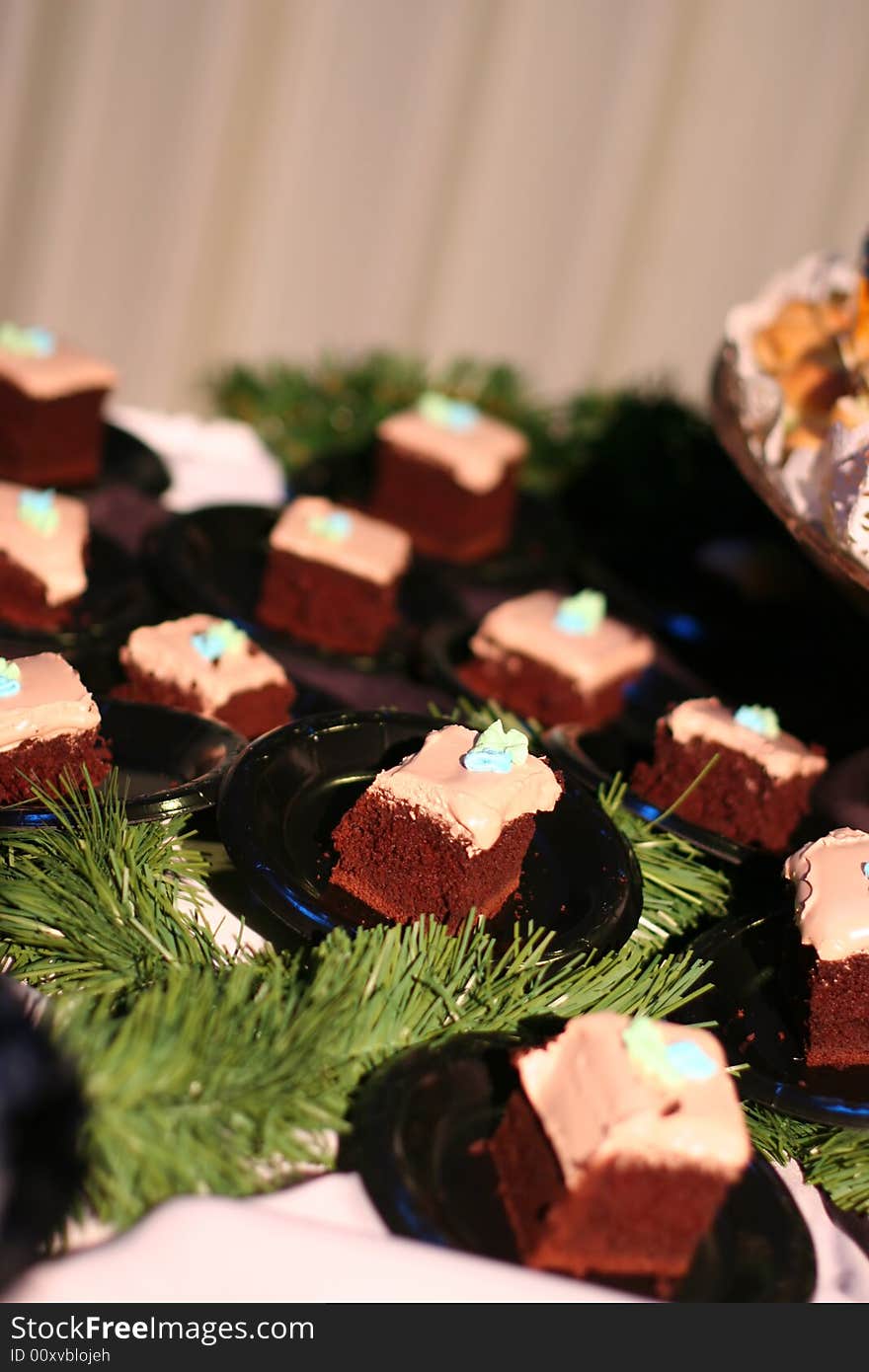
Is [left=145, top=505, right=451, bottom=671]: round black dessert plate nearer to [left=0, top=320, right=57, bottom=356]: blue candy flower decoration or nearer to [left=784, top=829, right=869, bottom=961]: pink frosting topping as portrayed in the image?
[left=0, top=320, right=57, bottom=356]: blue candy flower decoration

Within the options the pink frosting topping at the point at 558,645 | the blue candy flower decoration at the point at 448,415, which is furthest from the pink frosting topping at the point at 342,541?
the blue candy flower decoration at the point at 448,415

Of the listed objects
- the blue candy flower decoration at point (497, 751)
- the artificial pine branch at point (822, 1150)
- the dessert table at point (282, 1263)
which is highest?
the blue candy flower decoration at point (497, 751)

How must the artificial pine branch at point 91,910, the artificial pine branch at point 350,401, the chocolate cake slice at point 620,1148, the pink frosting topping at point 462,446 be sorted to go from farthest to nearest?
the artificial pine branch at point 350,401, the pink frosting topping at point 462,446, the artificial pine branch at point 91,910, the chocolate cake slice at point 620,1148

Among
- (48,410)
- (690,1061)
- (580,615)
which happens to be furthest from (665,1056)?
(48,410)

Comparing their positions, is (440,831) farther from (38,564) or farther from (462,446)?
(462,446)

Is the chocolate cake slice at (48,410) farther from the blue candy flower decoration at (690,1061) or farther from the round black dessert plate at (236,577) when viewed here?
the blue candy flower decoration at (690,1061)

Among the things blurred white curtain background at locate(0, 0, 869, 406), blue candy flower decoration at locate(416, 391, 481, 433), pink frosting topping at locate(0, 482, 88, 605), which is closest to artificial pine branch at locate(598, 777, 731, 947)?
pink frosting topping at locate(0, 482, 88, 605)

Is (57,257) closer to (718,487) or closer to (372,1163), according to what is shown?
(718,487)

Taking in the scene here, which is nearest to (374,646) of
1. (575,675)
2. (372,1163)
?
(575,675)
